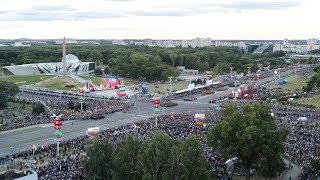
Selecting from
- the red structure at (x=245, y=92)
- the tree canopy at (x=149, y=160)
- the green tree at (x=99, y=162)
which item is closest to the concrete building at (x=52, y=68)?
the red structure at (x=245, y=92)

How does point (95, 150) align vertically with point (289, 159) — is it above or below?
above

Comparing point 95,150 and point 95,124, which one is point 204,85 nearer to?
point 95,124

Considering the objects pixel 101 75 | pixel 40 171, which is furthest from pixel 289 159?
pixel 101 75

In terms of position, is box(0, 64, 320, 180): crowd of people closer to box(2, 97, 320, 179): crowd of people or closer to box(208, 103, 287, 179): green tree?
box(2, 97, 320, 179): crowd of people

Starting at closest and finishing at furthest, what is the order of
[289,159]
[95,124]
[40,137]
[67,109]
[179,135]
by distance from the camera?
[289,159], [179,135], [40,137], [95,124], [67,109]

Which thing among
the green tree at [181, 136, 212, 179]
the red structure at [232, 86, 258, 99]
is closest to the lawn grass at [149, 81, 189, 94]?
the red structure at [232, 86, 258, 99]

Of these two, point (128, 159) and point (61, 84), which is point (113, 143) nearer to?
point (128, 159)
